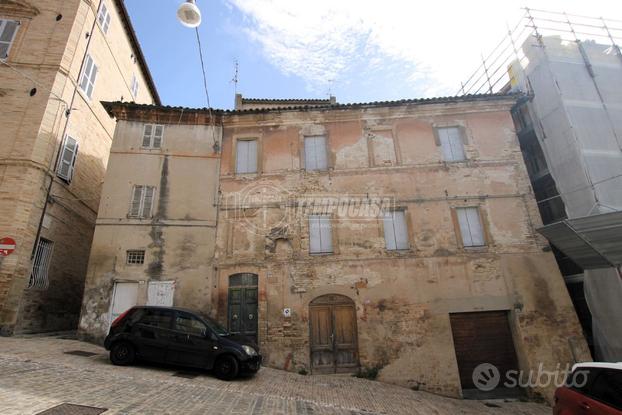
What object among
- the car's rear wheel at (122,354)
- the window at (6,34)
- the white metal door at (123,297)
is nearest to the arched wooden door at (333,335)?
the car's rear wheel at (122,354)

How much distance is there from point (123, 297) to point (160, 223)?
2.79 meters

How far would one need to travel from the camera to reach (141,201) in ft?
39.7

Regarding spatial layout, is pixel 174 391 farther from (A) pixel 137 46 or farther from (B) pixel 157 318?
(A) pixel 137 46

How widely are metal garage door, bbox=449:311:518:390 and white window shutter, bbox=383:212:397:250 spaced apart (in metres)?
3.01

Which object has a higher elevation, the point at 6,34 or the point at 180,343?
the point at 6,34

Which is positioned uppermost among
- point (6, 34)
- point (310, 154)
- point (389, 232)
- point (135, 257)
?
point (6, 34)

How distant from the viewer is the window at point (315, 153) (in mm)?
12774

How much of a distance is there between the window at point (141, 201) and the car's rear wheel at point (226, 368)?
6.59 metres

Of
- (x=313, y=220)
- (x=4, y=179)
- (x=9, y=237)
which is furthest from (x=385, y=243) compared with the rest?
(x=4, y=179)

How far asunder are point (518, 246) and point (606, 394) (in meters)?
7.35

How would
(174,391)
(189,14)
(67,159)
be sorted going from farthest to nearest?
(67,159) < (189,14) < (174,391)

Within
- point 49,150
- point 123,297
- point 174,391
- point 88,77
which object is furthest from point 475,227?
point 88,77

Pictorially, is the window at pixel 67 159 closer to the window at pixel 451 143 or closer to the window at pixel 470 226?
the window at pixel 451 143

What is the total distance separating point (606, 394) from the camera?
4.74m
